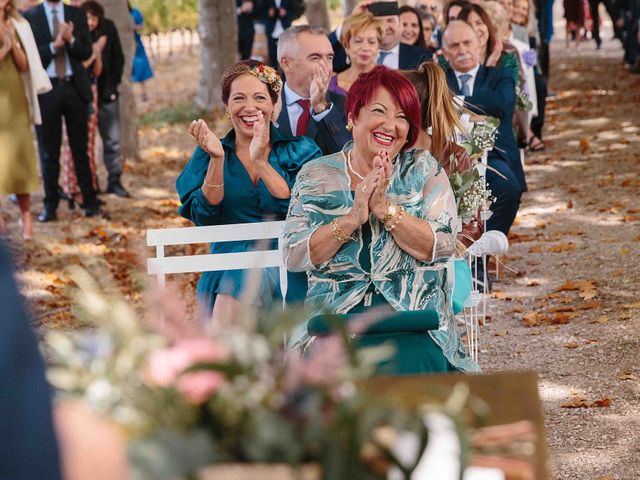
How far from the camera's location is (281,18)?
1825 cm

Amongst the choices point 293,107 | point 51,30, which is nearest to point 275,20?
point 51,30

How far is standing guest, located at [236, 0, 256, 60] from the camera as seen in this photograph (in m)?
18.8

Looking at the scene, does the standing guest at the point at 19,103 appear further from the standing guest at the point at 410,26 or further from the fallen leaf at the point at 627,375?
the fallen leaf at the point at 627,375

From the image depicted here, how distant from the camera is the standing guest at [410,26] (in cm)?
1099

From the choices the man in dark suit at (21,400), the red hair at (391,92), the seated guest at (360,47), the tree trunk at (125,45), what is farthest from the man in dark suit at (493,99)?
the man in dark suit at (21,400)

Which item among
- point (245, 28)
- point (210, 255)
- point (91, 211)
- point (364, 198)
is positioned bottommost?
point (91, 211)

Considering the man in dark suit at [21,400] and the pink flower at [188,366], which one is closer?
the man in dark suit at [21,400]

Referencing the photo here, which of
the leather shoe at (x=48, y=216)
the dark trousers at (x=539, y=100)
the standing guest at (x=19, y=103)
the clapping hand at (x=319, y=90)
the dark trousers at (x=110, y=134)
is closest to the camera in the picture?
the clapping hand at (x=319, y=90)

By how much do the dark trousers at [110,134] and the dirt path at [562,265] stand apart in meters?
0.42

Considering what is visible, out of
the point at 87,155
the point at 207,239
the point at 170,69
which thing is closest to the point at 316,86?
the point at 207,239

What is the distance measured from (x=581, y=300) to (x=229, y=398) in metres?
6.63

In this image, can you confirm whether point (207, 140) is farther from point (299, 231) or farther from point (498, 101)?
point (498, 101)

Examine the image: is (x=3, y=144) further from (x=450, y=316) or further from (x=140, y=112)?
(x=140, y=112)

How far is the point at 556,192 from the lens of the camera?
40.3ft
